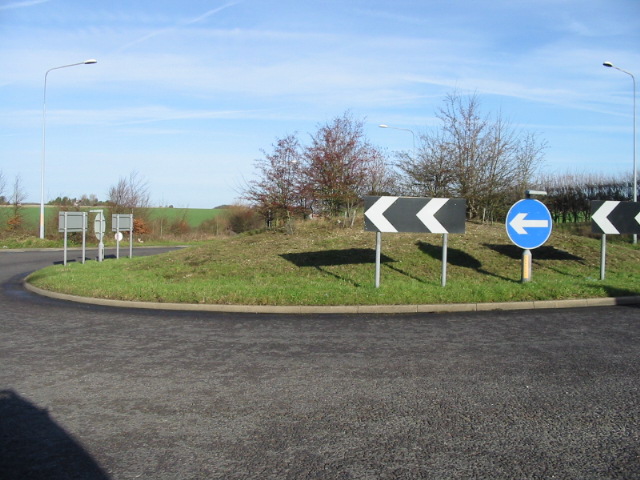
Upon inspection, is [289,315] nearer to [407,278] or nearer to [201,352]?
[201,352]

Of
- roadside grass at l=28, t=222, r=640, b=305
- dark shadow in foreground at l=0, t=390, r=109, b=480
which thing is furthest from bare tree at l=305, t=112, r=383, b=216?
dark shadow in foreground at l=0, t=390, r=109, b=480

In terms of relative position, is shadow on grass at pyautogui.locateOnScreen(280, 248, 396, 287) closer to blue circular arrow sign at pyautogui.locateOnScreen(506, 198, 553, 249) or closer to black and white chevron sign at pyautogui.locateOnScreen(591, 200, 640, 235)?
blue circular arrow sign at pyautogui.locateOnScreen(506, 198, 553, 249)

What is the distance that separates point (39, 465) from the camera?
13.5 ft

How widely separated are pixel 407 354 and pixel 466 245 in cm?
1008

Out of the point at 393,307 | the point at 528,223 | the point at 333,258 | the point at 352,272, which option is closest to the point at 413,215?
the point at 352,272

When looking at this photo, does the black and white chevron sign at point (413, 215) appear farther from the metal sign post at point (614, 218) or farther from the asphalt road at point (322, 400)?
the asphalt road at point (322, 400)

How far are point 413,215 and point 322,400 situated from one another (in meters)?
8.35

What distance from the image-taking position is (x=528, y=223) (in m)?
13.2

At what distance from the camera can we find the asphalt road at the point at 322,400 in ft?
13.6

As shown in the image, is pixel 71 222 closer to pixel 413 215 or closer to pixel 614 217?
pixel 413 215

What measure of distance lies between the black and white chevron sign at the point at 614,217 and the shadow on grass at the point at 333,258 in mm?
4925

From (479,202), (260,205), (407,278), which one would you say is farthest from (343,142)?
(407,278)

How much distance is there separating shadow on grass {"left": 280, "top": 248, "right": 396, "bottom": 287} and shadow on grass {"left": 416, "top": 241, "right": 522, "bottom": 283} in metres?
1.30

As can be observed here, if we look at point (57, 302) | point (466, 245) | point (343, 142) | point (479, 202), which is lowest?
point (57, 302)
